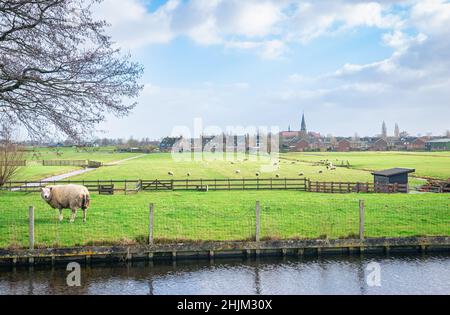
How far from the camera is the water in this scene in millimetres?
11773

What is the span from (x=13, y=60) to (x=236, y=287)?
9575 mm

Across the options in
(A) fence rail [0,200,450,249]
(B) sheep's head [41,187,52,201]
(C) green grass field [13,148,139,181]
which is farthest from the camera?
(B) sheep's head [41,187,52,201]

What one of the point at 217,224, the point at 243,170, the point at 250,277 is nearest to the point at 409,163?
the point at 243,170

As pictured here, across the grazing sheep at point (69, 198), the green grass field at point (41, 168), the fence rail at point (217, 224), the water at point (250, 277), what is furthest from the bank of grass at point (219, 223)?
the green grass field at point (41, 168)

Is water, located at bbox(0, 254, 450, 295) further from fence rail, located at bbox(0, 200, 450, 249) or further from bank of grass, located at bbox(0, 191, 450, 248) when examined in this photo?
bank of grass, located at bbox(0, 191, 450, 248)

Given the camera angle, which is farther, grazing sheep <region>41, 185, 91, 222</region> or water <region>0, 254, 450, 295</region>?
grazing sheep <region>41, 185, 91, 222</region>

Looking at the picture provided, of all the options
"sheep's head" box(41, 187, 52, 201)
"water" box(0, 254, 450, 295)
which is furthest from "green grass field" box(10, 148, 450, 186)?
"sheep's head" box(41, 187, 52, 201)

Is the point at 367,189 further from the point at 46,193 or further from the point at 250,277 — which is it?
the point at 250,277

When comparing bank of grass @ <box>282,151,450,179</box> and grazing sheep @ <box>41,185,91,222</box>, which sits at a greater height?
grazing sheep @ <box>41,185,91,222</box>

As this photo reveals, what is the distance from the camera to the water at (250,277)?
1177 cm

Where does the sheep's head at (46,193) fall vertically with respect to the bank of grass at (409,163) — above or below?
above

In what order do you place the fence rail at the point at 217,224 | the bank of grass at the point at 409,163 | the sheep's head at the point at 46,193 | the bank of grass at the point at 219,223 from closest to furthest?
the fence rail at the point at 217,224 → the bank of grass at the point at 219,223 → the sheep's head at the point at 46,193 → the bank of grass at the point at 409,163

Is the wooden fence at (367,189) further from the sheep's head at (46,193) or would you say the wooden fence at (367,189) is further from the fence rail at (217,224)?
the sheep's head at (46,193)

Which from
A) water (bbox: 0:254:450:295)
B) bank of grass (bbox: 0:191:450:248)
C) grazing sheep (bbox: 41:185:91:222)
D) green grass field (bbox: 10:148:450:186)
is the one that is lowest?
green grass field (bbox: 10:148:450:186)
